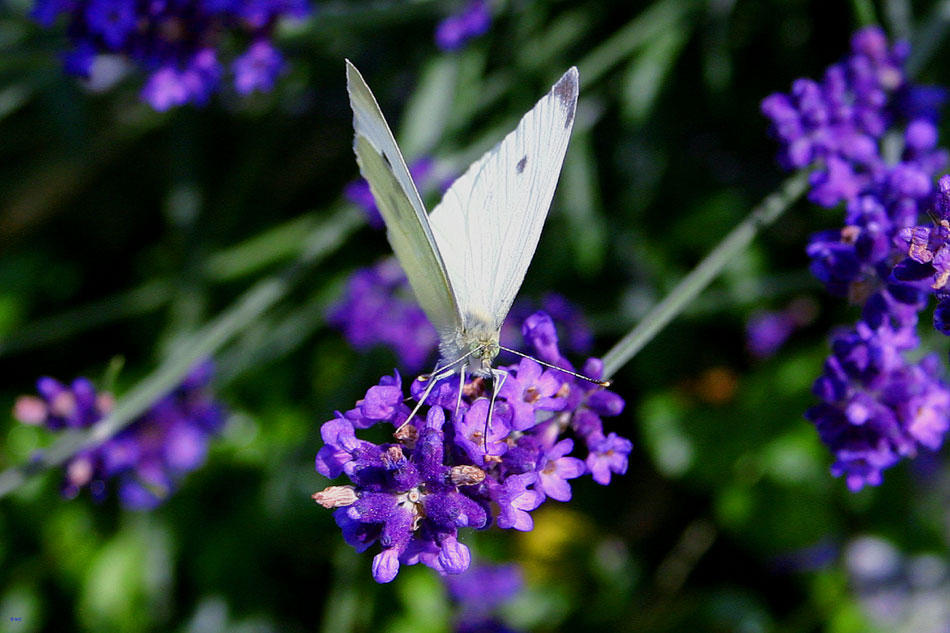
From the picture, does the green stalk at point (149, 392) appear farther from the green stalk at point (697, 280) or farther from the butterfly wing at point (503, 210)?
the green stalk at point (697, 280)

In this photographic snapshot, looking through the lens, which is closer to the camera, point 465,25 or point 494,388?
point 494,388

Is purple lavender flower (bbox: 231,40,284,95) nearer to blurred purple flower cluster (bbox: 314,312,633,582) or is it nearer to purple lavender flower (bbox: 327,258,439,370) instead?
purple lavender flower (bbox: 327,258,439,370)

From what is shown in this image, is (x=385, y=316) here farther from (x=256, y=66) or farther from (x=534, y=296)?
(x=256, y=66)

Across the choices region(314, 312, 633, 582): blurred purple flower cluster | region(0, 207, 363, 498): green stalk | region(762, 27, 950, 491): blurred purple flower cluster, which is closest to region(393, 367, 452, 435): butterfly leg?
region(314, 312, 633, 582): blurred purple flower cluster

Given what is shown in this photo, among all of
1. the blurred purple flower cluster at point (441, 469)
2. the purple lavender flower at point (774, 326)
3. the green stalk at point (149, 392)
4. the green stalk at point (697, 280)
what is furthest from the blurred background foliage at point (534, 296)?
the blurred purple flower cluster at point (441, 469)

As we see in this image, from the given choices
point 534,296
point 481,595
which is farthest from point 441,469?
point 481,595

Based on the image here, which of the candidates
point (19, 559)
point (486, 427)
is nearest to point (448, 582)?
point (19, 559)
